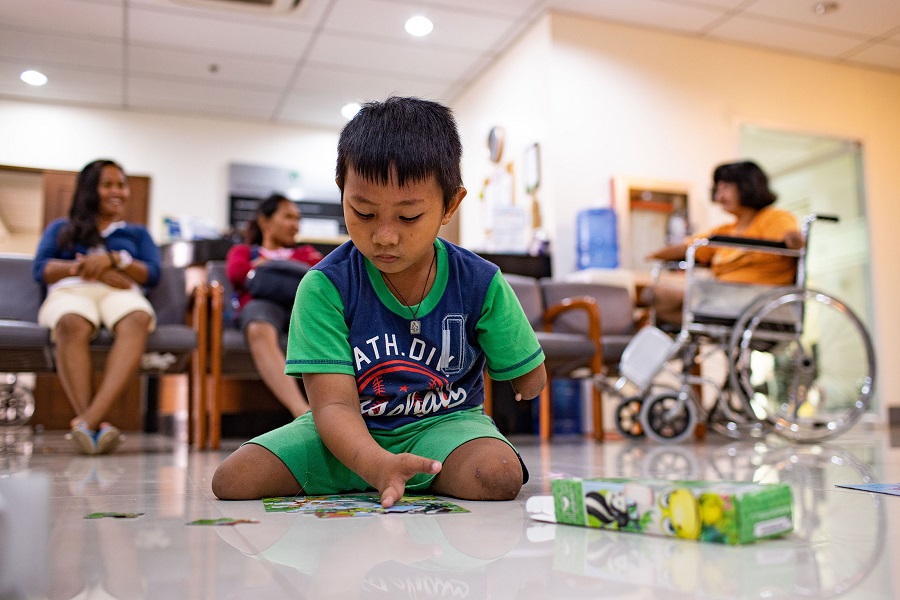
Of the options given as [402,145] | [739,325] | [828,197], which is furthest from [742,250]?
[828,197]

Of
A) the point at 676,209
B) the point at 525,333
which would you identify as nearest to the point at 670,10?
the point at 676,209

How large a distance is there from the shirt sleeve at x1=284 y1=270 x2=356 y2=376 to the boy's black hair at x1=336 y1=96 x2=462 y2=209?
6.9 inches

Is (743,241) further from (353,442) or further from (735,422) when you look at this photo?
(353,442)

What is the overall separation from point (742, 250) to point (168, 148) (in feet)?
14.3

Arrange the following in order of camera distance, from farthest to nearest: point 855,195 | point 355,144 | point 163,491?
1. point 855,195
2. point 163,491
3. point 355,144

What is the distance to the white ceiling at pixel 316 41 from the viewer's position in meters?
4.39

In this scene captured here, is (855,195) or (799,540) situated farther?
(855,195)

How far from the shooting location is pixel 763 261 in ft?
10.6

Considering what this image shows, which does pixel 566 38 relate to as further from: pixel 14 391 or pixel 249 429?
pixel 14 391

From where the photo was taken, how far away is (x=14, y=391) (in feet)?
17.7

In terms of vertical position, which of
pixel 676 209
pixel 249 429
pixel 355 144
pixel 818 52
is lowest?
pixel 249 429

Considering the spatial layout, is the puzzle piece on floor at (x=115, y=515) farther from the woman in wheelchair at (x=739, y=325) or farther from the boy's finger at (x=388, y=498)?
the woman in wheelchair at (x=739, y=325)

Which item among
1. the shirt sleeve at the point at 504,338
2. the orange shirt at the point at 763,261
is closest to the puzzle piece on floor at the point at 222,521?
the shirt sleeve at the point at 504,338

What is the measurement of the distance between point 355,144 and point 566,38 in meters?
3.67
